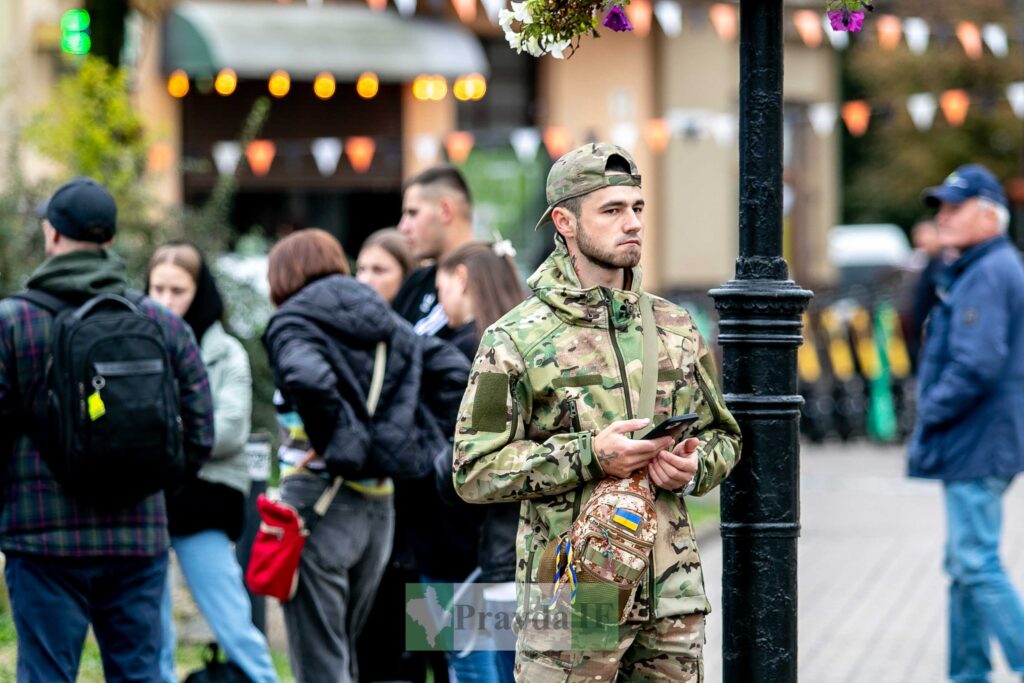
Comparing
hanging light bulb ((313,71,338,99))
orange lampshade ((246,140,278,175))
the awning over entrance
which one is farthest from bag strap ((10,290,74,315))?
hanging light bulb ((313,71,338,99))

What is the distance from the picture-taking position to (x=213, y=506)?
19.8 ft

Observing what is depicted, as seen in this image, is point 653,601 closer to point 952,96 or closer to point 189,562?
point 189,562

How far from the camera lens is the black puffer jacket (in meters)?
5.25

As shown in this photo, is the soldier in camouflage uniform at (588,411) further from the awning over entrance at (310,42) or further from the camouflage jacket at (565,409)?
the awning over entrance at (310,42)

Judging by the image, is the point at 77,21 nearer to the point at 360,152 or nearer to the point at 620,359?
the point at 360,152

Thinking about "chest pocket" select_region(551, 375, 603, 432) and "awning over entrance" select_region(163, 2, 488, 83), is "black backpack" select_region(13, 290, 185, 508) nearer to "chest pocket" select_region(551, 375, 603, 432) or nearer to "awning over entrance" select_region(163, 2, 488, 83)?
"chest pocket" select_region(551, 375, 603, 432)

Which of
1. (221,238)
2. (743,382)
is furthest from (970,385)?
(221,238)

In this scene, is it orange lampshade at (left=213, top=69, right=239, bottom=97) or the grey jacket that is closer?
the grey jacket

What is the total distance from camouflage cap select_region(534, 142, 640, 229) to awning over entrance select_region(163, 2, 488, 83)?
573 inches

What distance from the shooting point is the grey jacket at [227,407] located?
607 centimetres

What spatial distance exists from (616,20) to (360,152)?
13.5 meters

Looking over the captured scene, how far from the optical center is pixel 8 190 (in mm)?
9828

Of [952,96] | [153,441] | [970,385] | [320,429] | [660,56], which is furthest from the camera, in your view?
[660,56]

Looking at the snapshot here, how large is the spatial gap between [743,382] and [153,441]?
1684mm
